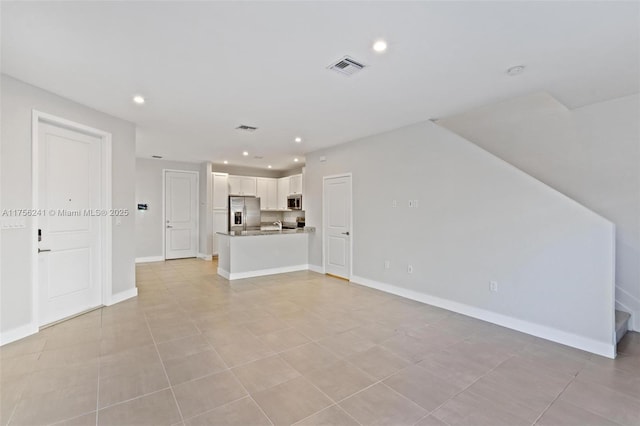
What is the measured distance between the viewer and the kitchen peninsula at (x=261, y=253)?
580cm

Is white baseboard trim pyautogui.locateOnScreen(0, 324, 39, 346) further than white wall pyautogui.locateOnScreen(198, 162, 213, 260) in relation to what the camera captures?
No

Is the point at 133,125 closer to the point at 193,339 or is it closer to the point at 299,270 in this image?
the point at 193,339

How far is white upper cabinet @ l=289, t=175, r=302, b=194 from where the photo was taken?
8344 millimetres

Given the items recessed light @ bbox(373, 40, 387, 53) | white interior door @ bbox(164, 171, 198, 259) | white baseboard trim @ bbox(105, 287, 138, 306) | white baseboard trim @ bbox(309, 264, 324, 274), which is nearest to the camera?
recessed light @ bbox(373, 40, 387, 53)

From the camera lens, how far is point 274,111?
3992 millimetres

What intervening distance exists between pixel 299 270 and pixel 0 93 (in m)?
5.23

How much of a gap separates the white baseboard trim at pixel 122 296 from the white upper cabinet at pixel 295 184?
4.80m

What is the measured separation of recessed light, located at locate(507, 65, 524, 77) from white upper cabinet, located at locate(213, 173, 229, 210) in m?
7.23

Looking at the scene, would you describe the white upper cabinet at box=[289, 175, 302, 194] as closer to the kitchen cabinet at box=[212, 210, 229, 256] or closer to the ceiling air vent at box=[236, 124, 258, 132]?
the kitchen cabinet at box=[212, 210, 229, 256]

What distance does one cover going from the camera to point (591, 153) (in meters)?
3.65

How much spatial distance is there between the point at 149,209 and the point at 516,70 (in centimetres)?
819

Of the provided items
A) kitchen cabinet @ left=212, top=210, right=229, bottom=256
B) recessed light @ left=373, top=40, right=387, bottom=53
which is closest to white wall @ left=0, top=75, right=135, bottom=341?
recessed light @ left=373, top=40, right=387, bottom=53

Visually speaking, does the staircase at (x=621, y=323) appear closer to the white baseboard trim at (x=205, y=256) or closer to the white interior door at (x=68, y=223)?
the white interior door at (x=68, y=223)

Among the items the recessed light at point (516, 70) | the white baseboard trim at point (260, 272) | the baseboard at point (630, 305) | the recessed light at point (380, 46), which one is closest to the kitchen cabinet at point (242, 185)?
the white baseboard trim at point (260, 272)
